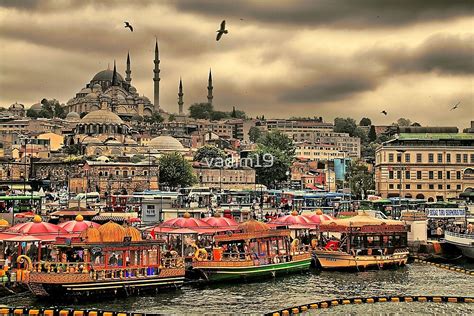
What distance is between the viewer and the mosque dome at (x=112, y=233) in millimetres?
25859

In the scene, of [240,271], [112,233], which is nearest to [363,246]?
[240,271]

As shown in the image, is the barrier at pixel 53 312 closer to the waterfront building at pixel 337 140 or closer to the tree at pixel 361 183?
the tree at pixel 361 183

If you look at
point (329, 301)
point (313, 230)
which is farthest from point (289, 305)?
point (313, 230)

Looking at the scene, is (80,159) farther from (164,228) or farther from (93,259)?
(93,259)

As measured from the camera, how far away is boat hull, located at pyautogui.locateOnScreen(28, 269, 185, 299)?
24500 millimetres

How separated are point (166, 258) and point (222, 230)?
639cm

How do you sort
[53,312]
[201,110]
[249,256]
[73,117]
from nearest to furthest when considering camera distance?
[53,312], [249,256], [73,117], [201,110]

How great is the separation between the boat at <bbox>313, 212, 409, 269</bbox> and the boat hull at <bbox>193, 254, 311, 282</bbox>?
8.40 ft

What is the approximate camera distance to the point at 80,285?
24672 mm

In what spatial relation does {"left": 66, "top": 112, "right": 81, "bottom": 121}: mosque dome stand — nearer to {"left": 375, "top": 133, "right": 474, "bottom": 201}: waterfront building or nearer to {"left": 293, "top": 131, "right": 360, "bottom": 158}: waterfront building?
{"left": 293, "top": 131, "right": 360, "bottom": 158}: waterfront building

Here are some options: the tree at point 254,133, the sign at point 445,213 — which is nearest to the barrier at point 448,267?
the sign at point 445,213

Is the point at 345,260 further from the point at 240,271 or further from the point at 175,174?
the point at 175,174

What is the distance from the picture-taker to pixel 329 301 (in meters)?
24.5

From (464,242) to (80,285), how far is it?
809 inches
